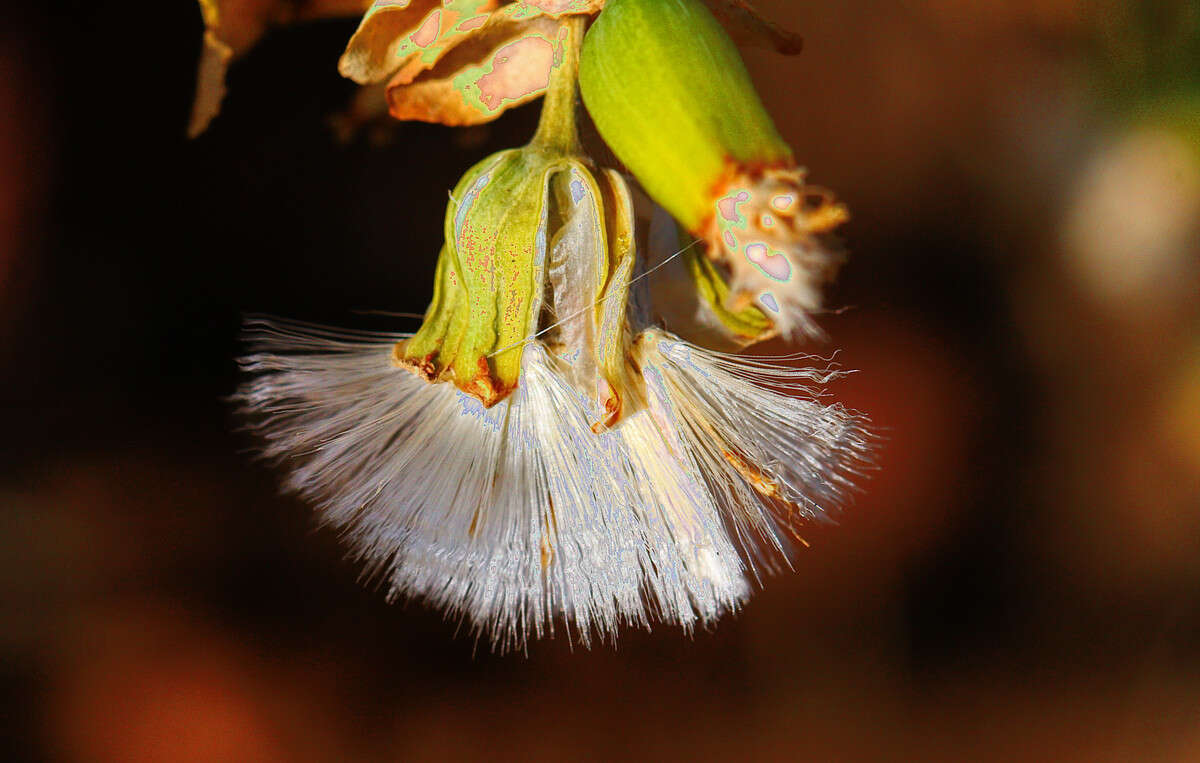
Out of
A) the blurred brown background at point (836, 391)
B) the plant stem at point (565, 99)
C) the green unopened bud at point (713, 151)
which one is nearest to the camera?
the green unopened bud at point (713, 151)

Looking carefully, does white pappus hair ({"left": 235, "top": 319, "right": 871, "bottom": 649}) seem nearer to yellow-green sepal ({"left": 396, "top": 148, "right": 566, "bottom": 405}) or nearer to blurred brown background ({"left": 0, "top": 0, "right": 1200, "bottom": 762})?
yellow-green sepal ({"left": 396, "top": 148, "right": 566, "bottom": 405})

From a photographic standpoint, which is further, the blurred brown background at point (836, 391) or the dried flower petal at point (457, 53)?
the blurred brown background at point (836, 391)

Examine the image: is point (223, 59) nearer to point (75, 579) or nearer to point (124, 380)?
→ point (124, 380)

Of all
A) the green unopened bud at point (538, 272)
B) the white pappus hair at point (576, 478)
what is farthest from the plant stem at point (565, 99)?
the white pappus hair at point (576, 478)

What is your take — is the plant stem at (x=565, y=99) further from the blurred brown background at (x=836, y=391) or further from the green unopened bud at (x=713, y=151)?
the blurred brown background at (x=836, y=391)

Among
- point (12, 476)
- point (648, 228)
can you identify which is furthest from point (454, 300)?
point (12, 476)

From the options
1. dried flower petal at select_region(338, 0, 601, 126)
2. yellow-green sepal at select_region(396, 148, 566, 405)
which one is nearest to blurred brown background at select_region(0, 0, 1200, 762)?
dried flower petal at select_region(338, 0, 601, 126)

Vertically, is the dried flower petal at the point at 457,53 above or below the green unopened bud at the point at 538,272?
above
